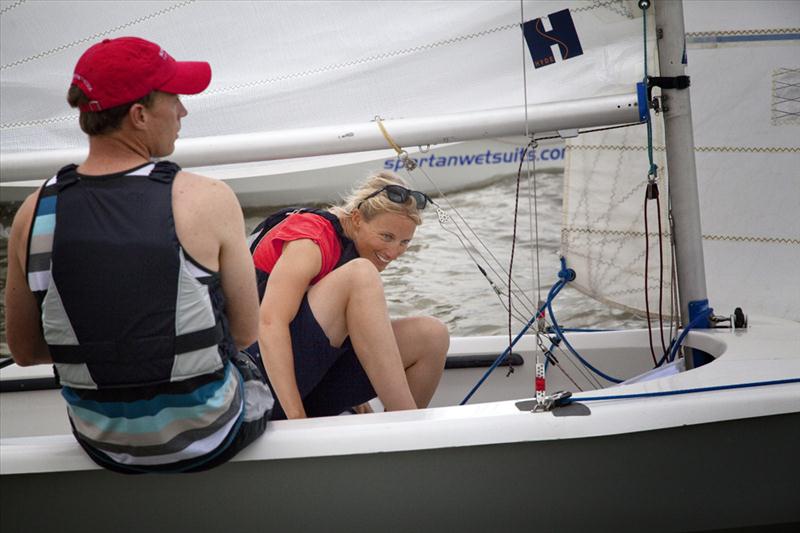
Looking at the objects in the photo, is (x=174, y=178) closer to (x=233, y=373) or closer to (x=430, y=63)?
(x=233, y=373)

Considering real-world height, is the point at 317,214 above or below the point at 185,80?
below

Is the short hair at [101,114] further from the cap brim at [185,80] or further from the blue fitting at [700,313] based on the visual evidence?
the blue fitting at [700,313]

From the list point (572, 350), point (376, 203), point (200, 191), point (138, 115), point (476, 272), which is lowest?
point (476, 272)

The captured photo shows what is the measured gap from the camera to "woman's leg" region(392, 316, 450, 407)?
6.75 feet

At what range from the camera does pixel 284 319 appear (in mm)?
1826

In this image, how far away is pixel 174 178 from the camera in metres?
1.45

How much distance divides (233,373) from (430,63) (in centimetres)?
115

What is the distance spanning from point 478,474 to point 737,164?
1.15m

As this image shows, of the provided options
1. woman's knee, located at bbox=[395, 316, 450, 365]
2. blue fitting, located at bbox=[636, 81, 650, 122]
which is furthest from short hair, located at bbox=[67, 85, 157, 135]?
blue fitting, located at bbox=[636, 81, 650, 122]

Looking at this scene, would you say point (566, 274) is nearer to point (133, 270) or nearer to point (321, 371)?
point (321, 371)

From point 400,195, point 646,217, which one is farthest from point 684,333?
point 400,195

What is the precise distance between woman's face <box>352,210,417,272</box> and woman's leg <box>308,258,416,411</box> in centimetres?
14

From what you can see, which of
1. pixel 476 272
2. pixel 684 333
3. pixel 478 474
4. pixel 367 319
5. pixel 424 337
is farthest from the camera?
pixel 476 272

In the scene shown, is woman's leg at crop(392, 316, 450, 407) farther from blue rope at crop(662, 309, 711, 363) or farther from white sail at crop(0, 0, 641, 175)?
white sail at crop(0, 0, 641, 175)
